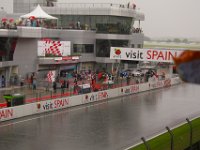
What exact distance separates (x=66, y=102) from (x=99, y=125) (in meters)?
5.51

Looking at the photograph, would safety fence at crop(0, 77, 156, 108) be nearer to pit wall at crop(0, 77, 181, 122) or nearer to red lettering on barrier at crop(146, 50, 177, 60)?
pit wall at crop(0, 77, 181, 122)

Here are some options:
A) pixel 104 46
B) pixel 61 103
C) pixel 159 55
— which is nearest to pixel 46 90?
pixel 61 103

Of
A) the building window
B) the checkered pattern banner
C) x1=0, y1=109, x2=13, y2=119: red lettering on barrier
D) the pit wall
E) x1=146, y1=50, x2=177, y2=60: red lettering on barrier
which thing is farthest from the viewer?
the building window

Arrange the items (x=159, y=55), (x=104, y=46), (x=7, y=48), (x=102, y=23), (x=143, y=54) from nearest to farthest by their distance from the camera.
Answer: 1. (x=7, y=48)
2. (x=159, y=55)
3. (x=143, y=54)
4. (x=104, y=46)
5. (x=102, y=23)

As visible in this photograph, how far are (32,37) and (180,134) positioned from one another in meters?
23.3

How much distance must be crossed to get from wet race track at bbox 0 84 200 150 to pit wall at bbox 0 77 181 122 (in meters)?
0.50

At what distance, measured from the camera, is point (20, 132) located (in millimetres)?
20219

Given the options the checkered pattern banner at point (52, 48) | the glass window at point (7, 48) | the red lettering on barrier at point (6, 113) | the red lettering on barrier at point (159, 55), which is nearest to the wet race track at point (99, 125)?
the red lettering on barrier at point (6, 113)

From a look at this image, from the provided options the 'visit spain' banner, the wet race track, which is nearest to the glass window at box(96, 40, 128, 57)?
the 'visit spain' banner

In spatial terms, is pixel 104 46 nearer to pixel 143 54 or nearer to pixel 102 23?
pixel 102 23

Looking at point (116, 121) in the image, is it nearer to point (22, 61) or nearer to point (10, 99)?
point (10, 99)

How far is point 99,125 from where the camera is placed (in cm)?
2289

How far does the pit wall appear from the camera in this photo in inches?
906

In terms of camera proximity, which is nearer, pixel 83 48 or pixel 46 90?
pixel 46 90
